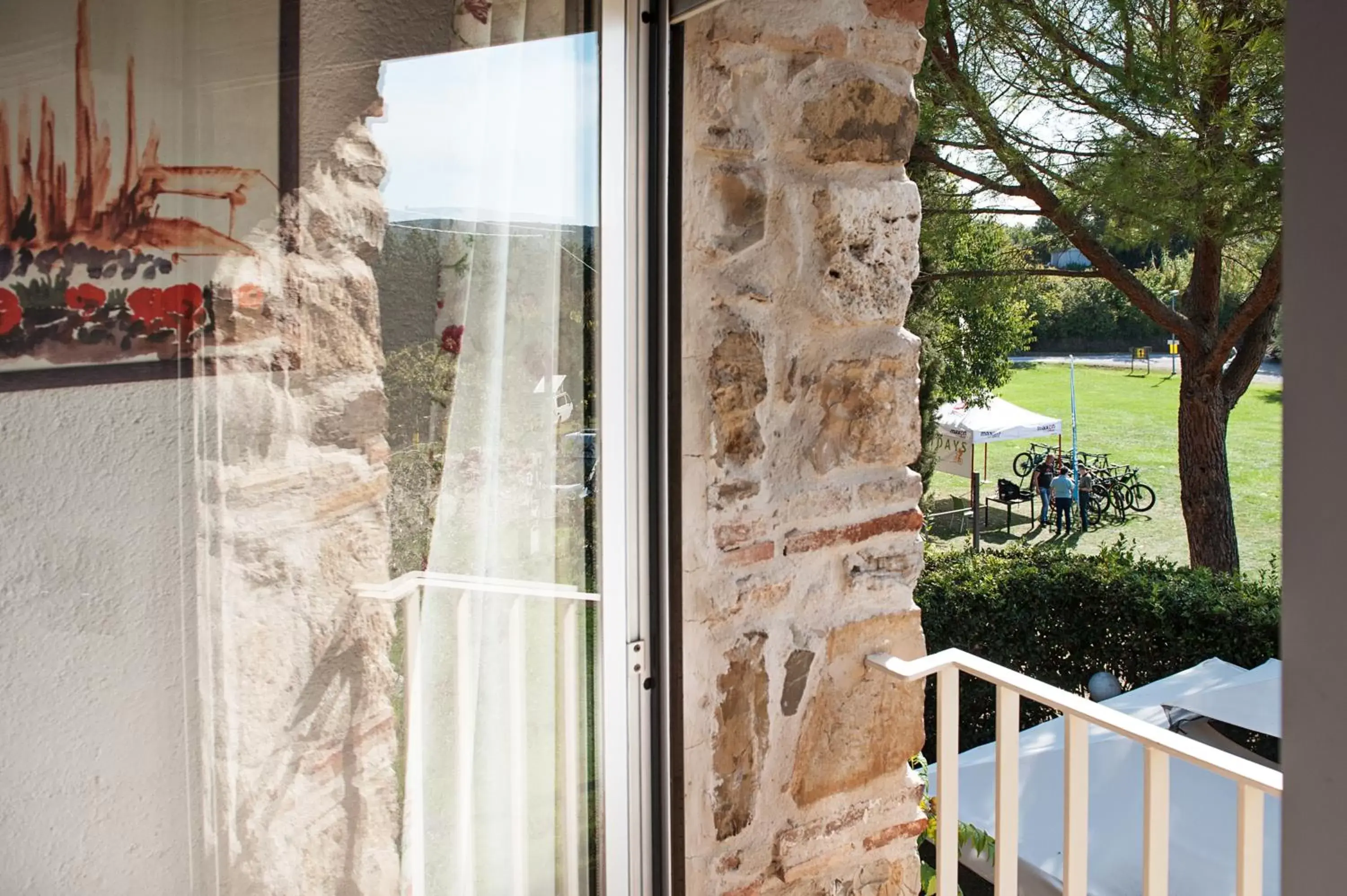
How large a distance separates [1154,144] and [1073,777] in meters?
4.26

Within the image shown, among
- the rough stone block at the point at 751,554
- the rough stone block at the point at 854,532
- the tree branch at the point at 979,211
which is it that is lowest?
the rough stone block at the point at 751,554

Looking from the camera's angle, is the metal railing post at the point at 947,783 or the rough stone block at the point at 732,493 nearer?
the rough stone block at the point at 732,493

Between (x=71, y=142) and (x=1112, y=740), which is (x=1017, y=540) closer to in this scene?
(x=1112, y=740)

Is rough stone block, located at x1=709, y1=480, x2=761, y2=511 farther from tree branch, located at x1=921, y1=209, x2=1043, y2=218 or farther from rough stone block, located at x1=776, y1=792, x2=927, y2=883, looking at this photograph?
tree branch, located at x1=921, y1=209, x2=1043, y2=218

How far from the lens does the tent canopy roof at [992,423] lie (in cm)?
835

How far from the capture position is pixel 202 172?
895mm

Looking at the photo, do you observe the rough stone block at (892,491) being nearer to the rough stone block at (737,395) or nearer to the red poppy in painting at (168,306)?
the rough stone block at (737,395)

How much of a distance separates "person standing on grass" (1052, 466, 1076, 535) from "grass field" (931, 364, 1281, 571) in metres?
0.23

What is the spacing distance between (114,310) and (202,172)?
147 millimetres

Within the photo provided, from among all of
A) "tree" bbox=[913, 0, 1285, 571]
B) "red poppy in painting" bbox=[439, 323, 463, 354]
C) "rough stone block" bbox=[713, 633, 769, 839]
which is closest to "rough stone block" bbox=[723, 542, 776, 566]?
"rough stone block" bbox=[713, 633, 769, 839]

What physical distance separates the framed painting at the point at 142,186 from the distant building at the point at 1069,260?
245 inches

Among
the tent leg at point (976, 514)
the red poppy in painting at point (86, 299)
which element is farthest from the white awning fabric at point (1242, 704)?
the tent leg at point (976, 514)

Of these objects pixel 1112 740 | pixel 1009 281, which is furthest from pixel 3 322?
pixel 1009 281

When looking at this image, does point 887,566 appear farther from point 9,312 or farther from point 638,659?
point 9,312
